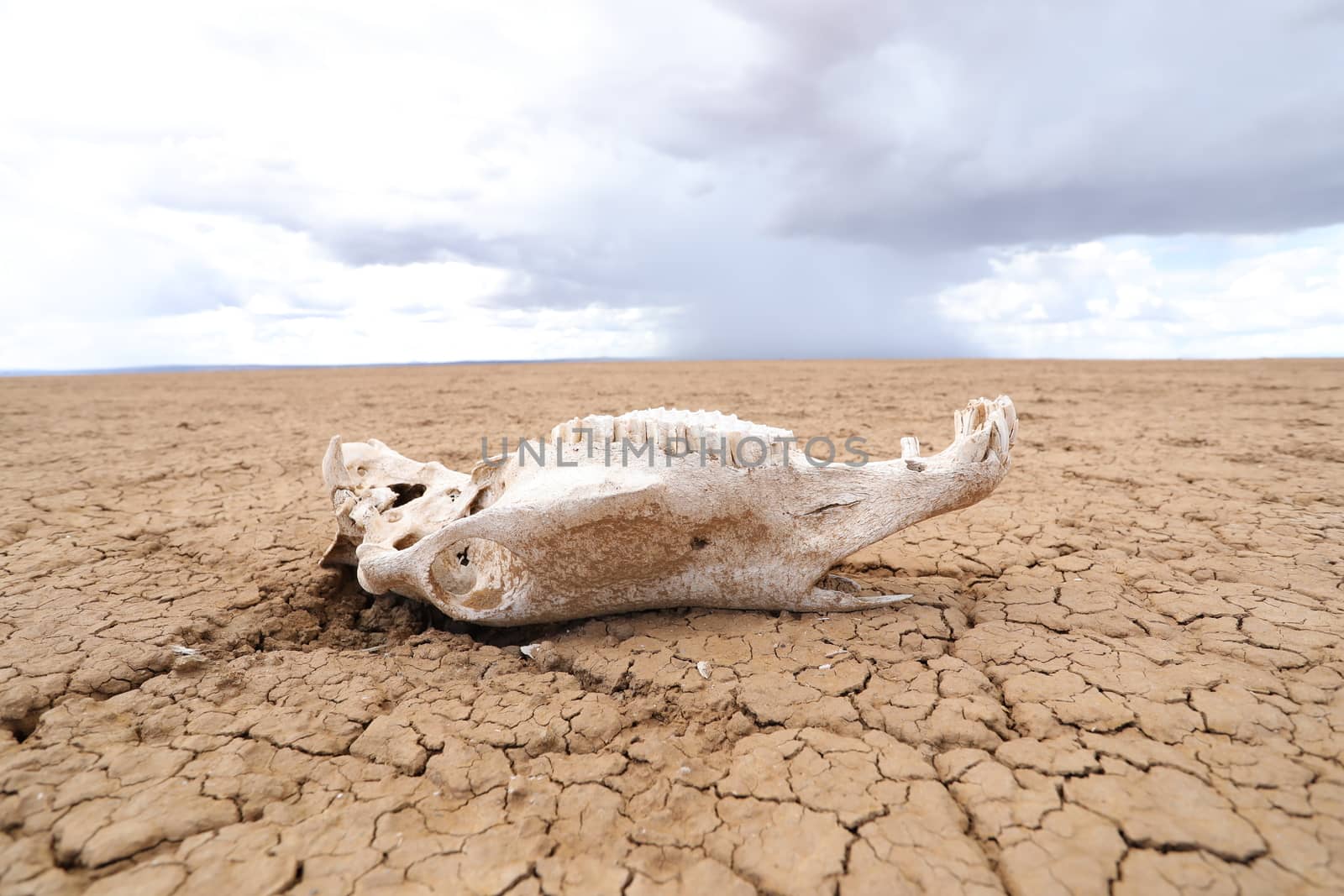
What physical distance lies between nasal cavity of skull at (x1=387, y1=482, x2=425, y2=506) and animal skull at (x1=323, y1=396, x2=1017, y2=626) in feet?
2.05

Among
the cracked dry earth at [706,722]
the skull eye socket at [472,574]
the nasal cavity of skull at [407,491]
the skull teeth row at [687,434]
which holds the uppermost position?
the skull teeth row at [687,434]

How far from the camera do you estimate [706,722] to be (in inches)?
76.8

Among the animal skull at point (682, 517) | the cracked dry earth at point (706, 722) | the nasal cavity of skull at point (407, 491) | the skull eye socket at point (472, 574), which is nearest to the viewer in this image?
the cracked dry earth at point (706, 722)

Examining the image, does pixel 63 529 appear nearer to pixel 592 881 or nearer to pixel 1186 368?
pixel 592 881

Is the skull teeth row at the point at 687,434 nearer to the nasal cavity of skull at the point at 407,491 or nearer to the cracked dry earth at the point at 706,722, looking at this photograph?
the cracked dry earth at the point at 706,722

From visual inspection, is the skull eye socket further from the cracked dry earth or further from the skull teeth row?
the skull teeth row

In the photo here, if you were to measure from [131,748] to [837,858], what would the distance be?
2.01 metres

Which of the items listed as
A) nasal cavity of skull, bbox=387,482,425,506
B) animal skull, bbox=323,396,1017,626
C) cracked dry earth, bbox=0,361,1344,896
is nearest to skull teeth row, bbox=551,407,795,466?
animal skull, bbox=323,396,1017,626

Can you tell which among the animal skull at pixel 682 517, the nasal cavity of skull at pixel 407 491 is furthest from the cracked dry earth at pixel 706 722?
the nasal cavity of skull at pixel 407 491

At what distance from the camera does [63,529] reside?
387cm

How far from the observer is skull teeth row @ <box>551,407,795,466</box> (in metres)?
2.32

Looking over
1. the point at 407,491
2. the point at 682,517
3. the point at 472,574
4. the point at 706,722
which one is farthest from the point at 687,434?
the point at 407,491

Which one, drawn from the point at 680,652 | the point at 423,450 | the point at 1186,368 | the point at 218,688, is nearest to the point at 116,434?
the point at 423,450

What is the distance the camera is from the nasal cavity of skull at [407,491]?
321cm
